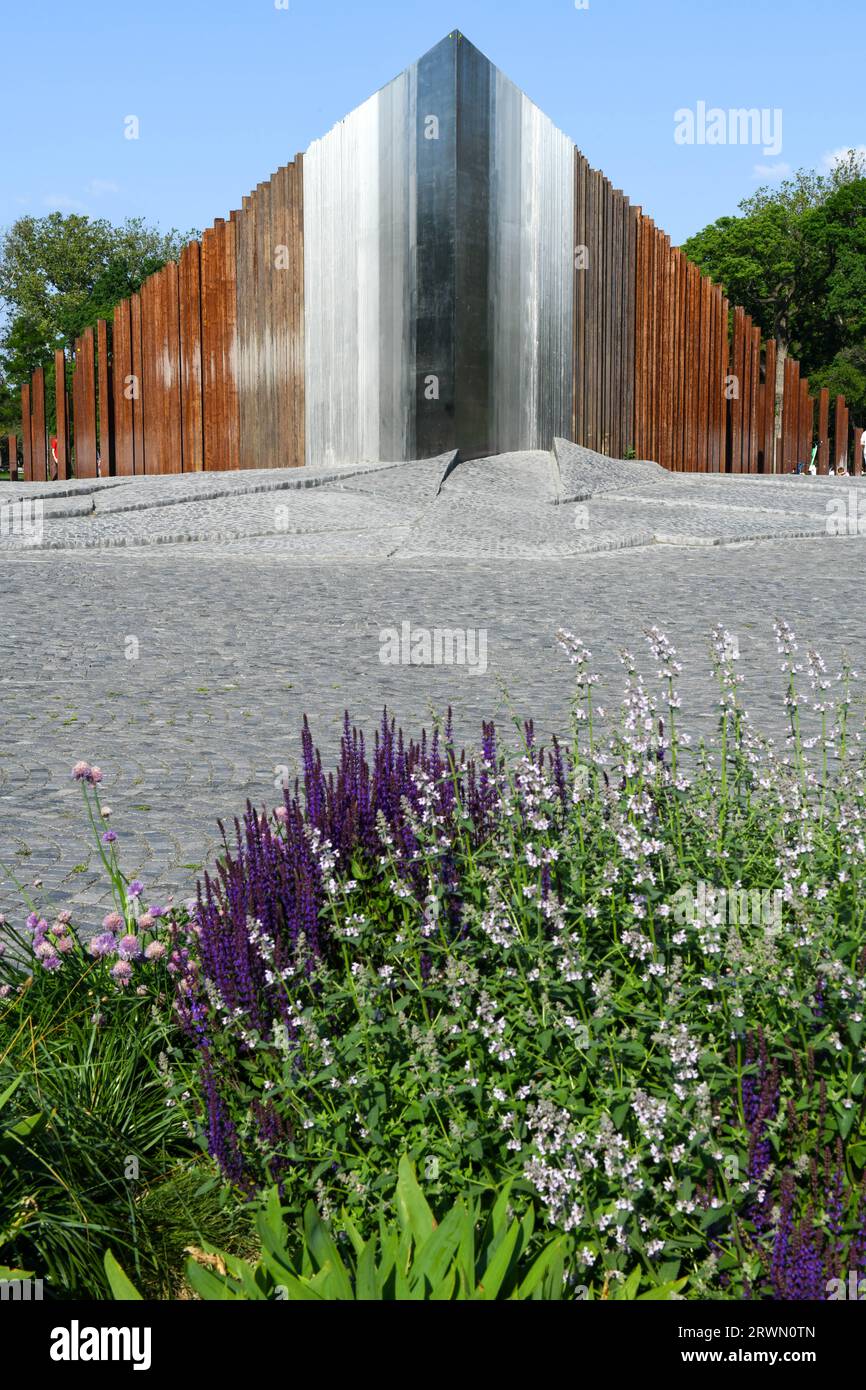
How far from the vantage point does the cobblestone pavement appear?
6.13 metres

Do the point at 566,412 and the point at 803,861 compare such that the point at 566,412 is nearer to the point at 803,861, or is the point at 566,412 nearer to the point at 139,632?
the point at 139,632

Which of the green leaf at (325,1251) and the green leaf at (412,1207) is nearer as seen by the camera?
the green leaf at (325,1251)

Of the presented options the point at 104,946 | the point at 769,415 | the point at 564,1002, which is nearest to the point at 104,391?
the point at 769,415

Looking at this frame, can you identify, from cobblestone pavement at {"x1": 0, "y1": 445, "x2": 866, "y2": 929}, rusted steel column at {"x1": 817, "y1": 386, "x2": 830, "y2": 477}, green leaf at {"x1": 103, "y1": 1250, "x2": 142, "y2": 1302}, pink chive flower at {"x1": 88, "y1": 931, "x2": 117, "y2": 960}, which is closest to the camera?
green leaf at {"x1": 103, "y1": 1250, "x2": 142, "y2": 1302}

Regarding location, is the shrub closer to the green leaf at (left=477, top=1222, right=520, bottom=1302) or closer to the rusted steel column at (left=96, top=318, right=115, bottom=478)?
the green leaf at (left=477, top=1222, right=520, bottom=1302)

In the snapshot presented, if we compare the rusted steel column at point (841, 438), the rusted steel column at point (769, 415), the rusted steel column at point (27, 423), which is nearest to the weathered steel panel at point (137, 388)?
the rusted steel column at point (27, 423)

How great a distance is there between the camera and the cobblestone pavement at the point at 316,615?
613 centimetres

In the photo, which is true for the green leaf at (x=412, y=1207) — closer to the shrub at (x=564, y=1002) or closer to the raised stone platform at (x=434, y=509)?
the shrub at (x=564, y=1002)

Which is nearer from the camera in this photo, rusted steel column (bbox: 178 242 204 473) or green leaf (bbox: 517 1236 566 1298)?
green leaf (bbox: 517 1236 566 1298)

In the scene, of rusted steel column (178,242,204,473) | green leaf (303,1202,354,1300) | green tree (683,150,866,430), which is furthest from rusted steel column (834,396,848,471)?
green leaf (303,1202,354,1300)

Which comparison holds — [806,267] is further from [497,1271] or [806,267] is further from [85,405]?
[497,1271]

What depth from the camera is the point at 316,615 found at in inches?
414
